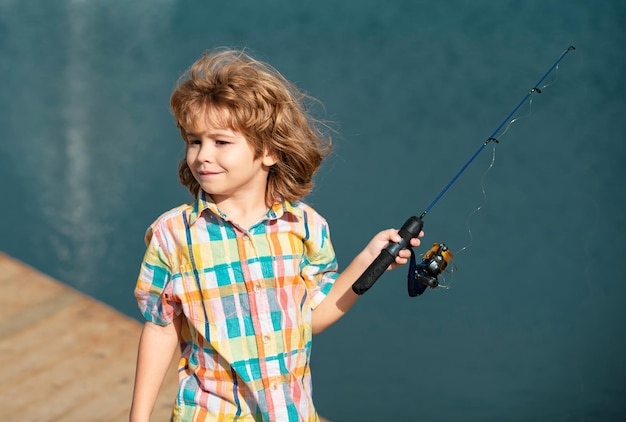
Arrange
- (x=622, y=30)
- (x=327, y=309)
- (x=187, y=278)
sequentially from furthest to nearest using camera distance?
(x=622, y=30) < (x=327, y=309) < (x=187, y=278)

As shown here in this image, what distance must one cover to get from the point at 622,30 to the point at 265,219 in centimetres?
363

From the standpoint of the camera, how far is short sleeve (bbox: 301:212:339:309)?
1.49 m

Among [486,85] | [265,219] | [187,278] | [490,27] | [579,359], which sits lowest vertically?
[579,359]

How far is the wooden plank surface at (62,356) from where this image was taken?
251 cm

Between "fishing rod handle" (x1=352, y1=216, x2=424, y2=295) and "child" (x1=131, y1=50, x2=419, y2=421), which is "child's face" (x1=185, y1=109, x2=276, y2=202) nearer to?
"child" (x1=131, y1=50, x2=419, y2=421)

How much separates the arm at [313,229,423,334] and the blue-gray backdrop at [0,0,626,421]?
237cm

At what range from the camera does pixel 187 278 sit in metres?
1.41

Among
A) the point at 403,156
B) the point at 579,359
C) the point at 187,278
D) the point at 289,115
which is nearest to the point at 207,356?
the point at 187,278

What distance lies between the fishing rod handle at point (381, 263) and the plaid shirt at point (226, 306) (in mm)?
113

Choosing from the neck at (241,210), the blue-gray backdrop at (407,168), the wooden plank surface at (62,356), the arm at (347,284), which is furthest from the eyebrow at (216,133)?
the blue-gray backdrop at (407,168)

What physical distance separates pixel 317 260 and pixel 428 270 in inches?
7.2

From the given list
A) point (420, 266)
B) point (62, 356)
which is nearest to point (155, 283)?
point (420, 266)

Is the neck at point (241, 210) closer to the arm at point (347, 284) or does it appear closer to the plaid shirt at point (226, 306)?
the plaid shirt at point (226, 306)

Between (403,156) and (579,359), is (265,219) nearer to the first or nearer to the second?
(579,359)
